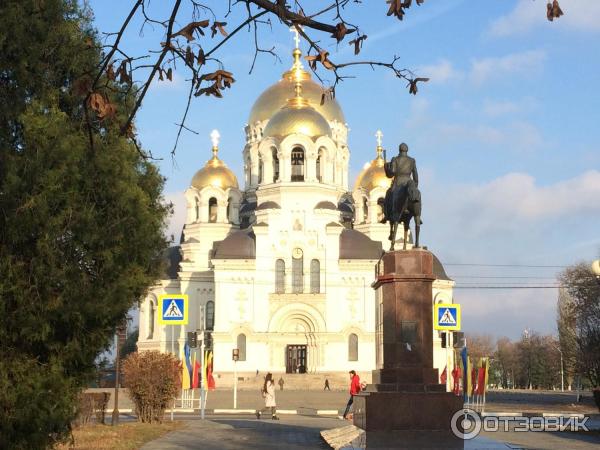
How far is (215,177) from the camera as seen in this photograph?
6406 cm

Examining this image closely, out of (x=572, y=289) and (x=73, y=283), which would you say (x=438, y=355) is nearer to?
(x=572, y=289)

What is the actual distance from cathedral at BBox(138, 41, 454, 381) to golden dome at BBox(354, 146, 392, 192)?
1.69ft

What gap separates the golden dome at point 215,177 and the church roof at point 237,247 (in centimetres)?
723

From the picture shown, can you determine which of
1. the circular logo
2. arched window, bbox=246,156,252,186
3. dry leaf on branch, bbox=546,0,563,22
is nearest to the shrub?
the circular logo

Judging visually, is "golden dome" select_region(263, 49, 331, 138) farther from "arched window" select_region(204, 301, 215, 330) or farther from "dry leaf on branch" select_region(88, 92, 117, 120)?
"dry leaf on branch" select_region(88, 92, 117, 120)

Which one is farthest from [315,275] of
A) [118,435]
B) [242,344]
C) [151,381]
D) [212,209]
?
[118,435]

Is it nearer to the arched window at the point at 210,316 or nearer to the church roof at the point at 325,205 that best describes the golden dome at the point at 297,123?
the church roof at the point at 325,205

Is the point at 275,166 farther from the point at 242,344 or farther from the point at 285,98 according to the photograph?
the point at 242,344

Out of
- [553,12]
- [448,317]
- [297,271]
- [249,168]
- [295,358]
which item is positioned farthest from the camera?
[249,168]

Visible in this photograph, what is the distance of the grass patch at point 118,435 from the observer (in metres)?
15.7

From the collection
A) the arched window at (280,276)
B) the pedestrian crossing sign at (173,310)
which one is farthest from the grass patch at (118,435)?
the arched window at (280,276)

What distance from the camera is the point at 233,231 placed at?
63.1 metres

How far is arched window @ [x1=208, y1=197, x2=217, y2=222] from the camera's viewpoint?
64.2 m

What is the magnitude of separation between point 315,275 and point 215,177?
39.2ft
